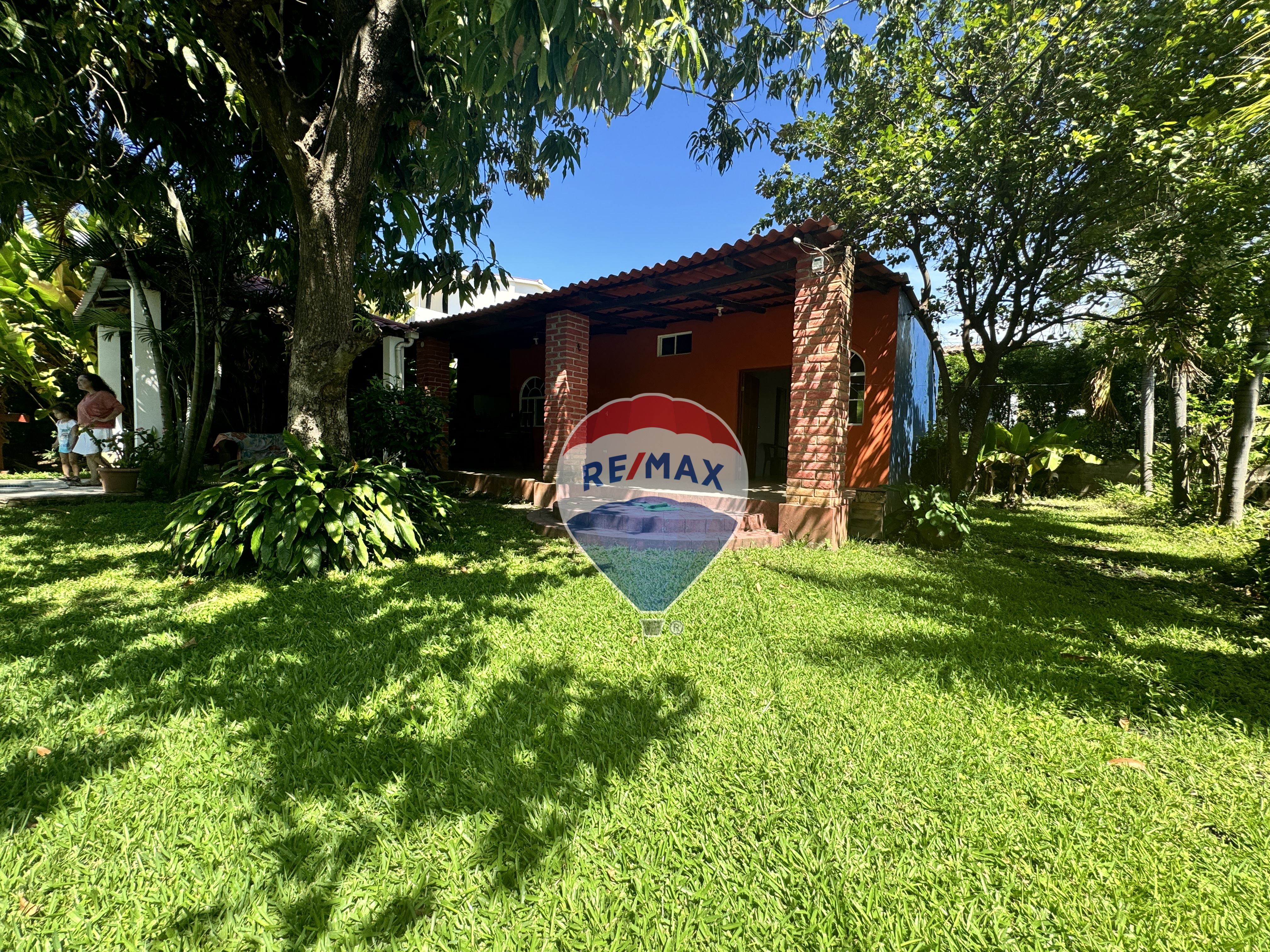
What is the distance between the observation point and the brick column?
773cm

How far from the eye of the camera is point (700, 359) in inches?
378

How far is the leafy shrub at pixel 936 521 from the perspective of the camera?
5.61 m

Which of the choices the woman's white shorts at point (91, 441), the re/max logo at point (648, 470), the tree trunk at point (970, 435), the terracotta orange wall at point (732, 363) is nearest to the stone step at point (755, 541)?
the re/max logo at point (648, 470)

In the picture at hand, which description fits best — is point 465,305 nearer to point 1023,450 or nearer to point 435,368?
point 435,368

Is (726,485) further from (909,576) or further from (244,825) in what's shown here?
(244,825)

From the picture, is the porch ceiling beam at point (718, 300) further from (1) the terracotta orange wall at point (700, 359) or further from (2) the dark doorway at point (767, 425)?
(2) the dark doorway at point (767, 425)

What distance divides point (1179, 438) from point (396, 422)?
1289 centimetres

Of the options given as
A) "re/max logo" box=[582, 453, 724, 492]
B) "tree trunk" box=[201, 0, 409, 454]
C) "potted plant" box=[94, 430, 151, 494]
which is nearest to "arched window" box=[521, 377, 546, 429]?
"re/max logo" box=[582, 453, 724, 492]

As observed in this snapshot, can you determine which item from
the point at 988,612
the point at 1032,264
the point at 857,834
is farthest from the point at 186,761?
the point at 1032,264

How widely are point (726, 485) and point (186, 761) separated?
416 centimetres

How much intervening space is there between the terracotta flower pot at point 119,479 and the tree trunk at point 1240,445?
14.2m

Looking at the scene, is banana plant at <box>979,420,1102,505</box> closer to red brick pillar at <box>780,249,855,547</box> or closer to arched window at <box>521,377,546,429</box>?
red brick pillar at <box>780,249,855,547</box>

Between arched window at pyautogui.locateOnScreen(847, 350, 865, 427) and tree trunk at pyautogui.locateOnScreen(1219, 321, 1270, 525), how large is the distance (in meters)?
3.95

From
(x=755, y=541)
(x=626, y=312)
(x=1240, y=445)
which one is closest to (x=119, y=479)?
(x=626, y=312)
